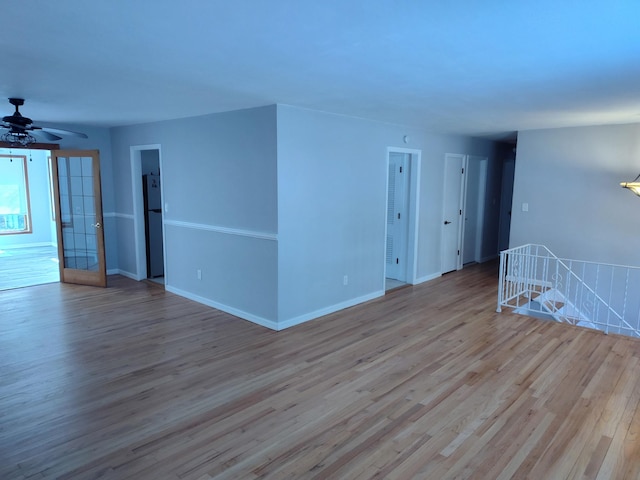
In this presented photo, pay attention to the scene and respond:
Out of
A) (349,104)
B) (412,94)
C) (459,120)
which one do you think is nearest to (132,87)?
(349,104)

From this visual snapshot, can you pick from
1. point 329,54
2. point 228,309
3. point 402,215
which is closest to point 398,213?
point 402,215

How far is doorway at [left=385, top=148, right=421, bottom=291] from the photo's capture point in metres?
6.21

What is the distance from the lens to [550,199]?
603 centimetres

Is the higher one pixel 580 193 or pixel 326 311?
pixel 580 193

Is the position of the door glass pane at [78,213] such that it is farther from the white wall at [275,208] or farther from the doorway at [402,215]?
the doorway at [402,215]

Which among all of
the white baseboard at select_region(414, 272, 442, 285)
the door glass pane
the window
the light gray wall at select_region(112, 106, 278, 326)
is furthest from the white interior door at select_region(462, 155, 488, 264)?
the window

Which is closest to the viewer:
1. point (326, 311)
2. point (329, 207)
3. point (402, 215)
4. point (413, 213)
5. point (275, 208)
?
point (275, 208)

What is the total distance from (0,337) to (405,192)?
17.7ft

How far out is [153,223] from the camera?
21.6ft

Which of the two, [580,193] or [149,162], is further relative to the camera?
[149,162]

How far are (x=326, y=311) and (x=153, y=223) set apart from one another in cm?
346

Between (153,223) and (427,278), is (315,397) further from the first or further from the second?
(153,223)

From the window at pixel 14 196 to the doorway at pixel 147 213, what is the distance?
205 inches

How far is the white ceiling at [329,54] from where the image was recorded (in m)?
1.83
